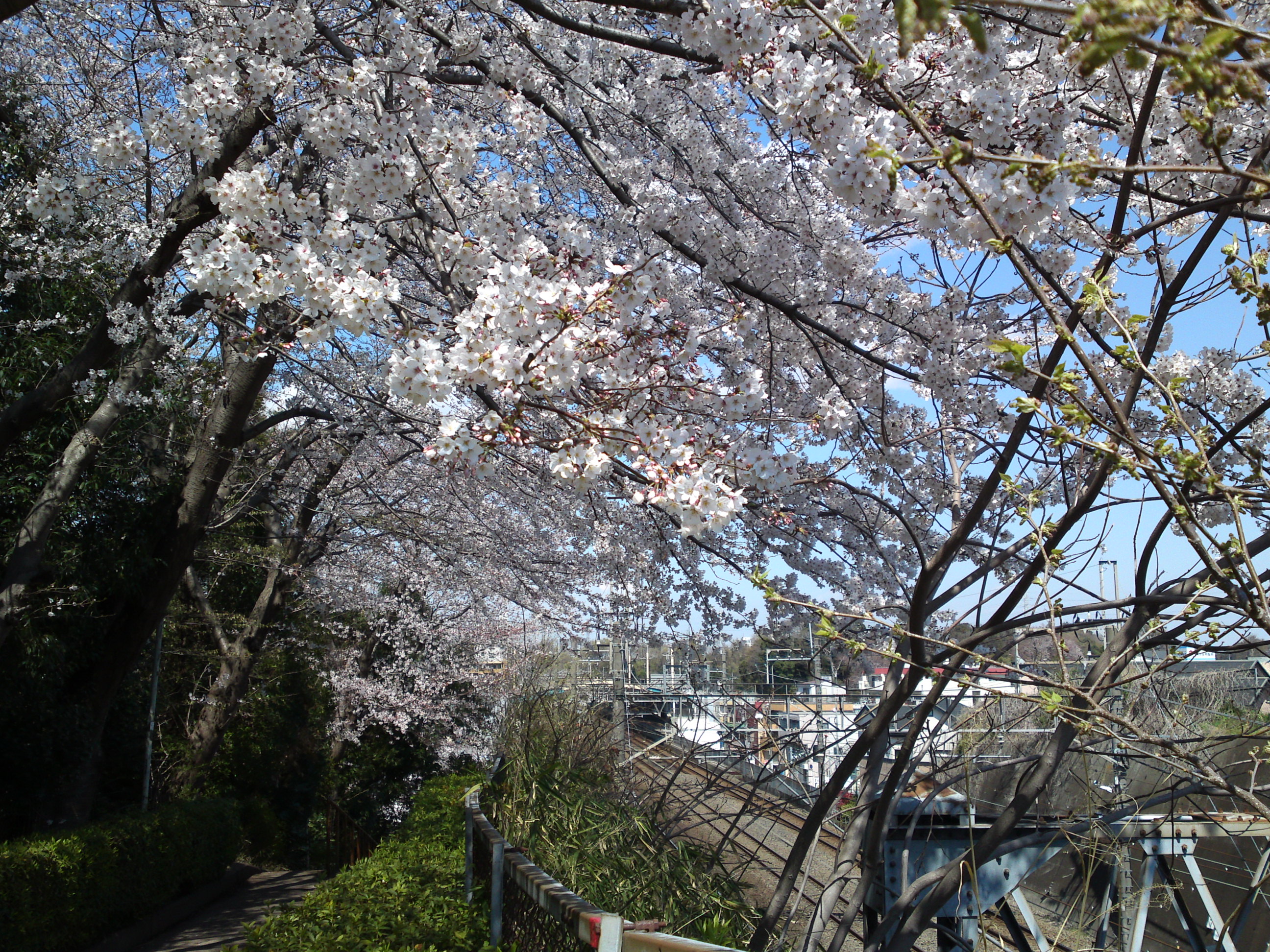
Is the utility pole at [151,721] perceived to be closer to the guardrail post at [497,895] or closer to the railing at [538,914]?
the railing at [538,914]

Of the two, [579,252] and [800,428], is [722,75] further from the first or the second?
[800,428]

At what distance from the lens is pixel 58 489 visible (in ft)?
19.4

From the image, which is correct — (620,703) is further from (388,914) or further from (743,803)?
(388,914)

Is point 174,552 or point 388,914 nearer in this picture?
point 388,914

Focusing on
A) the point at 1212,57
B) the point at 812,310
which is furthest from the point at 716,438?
the point at 1212,57

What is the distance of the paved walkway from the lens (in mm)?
8211

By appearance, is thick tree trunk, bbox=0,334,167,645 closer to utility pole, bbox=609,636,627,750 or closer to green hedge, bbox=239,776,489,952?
green hedge, bbox=239,776,489,952

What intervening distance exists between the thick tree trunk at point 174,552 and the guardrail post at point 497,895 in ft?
14.6

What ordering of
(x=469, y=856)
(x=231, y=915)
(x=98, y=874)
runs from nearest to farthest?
(x=469, y=856) → (x=98, y=874) → (x=231, y=915)

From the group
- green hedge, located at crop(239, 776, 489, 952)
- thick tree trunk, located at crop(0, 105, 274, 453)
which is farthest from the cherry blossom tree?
green hedge, located at crop(239, 776, 489, 952)

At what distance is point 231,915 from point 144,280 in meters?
7.54

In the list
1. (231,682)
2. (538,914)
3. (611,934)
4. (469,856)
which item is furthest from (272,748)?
(611,934)

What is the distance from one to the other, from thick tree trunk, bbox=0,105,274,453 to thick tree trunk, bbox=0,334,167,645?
218 millimetres

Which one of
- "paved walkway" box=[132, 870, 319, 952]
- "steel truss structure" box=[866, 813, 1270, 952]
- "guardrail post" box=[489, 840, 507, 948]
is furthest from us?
"paved walkway" box=[132, 870, 319, 952]
